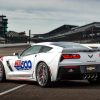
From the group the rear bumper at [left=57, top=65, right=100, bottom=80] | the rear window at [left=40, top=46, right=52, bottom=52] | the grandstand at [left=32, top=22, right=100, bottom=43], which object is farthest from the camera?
the grandstand at [left=32, top=22, right=100, bottom=43]

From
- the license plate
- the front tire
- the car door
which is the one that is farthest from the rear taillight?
the car door

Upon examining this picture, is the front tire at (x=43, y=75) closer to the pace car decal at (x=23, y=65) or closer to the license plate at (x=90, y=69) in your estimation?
the pace car decal at (x=23, y=65)

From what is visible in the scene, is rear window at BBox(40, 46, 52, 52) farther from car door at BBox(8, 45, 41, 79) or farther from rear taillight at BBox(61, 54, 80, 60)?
rear taillight at BBox(61, 54, 80, 60)

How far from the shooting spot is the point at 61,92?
10789mm

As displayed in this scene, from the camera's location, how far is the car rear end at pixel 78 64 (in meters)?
11.8

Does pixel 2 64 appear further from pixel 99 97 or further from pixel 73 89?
pixel 99 97

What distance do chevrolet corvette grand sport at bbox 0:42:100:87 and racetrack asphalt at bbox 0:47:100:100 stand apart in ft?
0.88

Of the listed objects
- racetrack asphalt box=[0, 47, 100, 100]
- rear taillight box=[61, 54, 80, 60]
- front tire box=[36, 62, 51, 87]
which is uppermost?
rear taillight box=[61, 54, 80, 60]

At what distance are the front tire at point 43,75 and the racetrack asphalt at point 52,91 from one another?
0.16m

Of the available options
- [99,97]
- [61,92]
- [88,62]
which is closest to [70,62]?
[88,62]

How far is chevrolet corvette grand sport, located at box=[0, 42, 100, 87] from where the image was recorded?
1178cm

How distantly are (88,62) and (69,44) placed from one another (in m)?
1.06

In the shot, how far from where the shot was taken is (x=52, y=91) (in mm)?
11047

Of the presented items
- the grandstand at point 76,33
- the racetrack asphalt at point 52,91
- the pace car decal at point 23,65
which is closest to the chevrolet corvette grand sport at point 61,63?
the pace car decal at point 23,65
